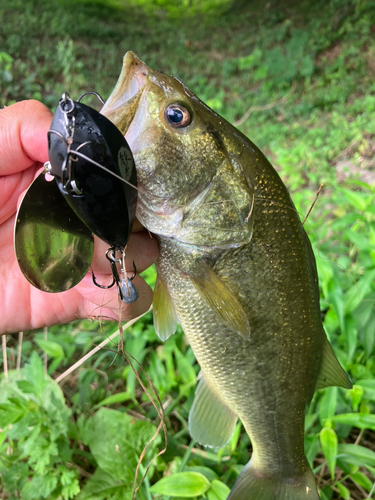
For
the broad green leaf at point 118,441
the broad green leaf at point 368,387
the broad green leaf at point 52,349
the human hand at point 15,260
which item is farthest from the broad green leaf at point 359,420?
the broad green leaf at point 52,349

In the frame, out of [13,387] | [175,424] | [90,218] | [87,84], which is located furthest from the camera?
[87,84]

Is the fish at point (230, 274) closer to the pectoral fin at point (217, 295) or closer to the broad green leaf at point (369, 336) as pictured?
the pectoral fin at point (217, 295)

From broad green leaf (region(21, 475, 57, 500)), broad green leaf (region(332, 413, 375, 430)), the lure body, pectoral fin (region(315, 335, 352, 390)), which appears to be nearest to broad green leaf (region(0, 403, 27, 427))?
broad green leaf (region(21, 475, 57, 500))

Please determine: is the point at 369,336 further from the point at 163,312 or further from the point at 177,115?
the point at 177,115

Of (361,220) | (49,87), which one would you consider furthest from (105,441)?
(49,87)

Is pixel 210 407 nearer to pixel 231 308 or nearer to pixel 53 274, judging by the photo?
pixel 231 308

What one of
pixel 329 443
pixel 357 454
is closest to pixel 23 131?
pixel 329 443
